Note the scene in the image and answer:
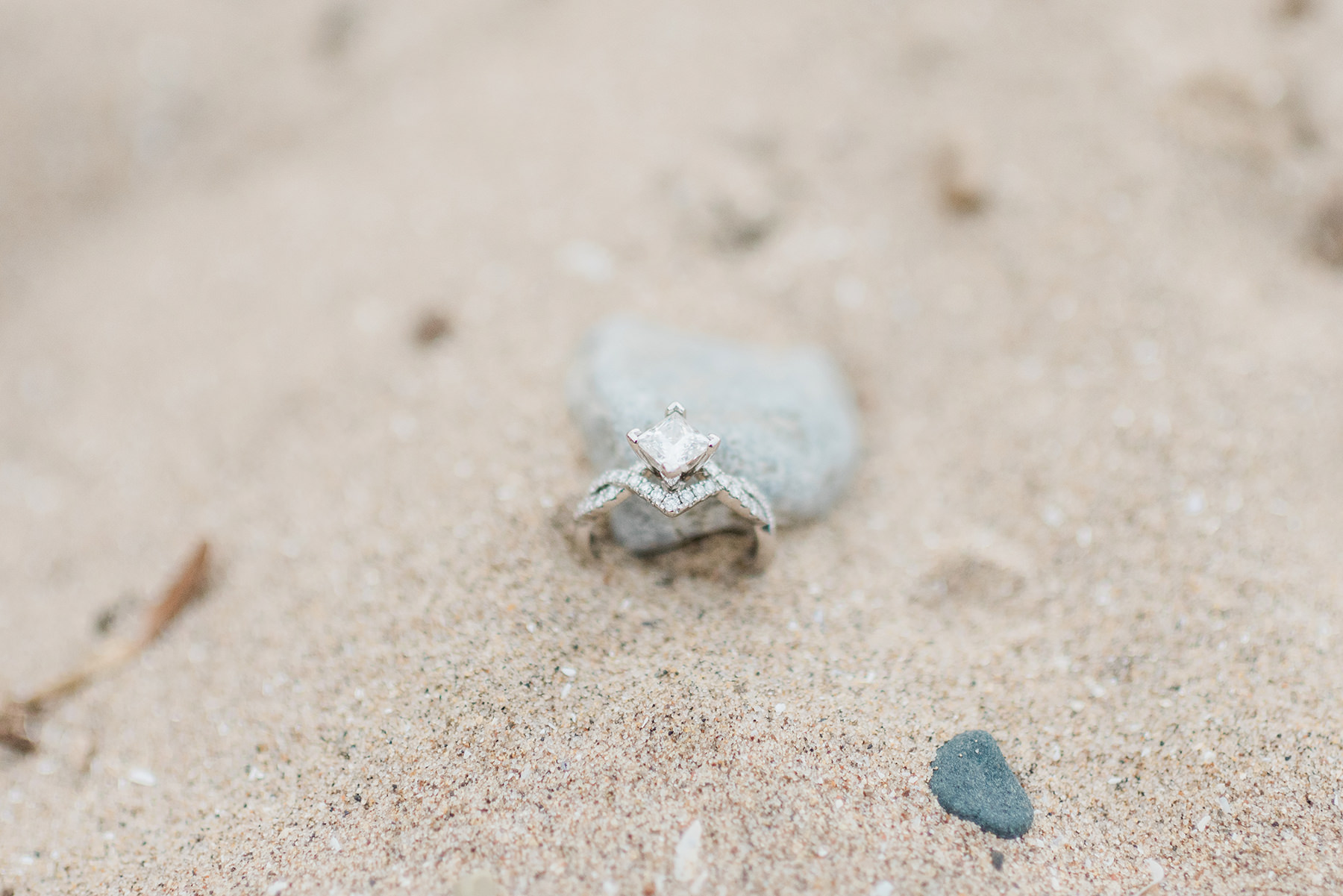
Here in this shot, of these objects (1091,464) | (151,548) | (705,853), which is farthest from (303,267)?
(1091,464)

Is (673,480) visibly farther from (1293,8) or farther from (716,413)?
(1293,8)

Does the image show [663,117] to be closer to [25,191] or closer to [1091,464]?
[1091,464]

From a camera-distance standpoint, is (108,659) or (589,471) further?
(108,659)

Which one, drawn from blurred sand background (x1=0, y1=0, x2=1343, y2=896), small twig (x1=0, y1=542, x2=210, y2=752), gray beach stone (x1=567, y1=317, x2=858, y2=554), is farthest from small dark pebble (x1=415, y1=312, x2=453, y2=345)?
small twig (x1=0, y1=542, x2=210, y2=752)

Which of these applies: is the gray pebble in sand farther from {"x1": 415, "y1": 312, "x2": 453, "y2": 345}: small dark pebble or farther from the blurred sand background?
{"x1": 415, "y1": 312, "x2": 453, "y2": 345}: small dark pebble

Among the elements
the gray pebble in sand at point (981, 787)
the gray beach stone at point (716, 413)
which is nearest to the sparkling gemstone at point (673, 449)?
the gray beach stone at point (716, 413)

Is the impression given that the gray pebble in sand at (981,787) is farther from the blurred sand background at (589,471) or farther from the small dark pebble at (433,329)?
the small dark pebble at (433,329)

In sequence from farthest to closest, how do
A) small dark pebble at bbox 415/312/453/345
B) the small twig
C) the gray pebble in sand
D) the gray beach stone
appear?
small dark pebble at bbox 415/312/453/345, the small twig, the gray beach stone, the gray pebble in sand

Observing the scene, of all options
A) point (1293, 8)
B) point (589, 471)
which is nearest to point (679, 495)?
point (589, 471)
